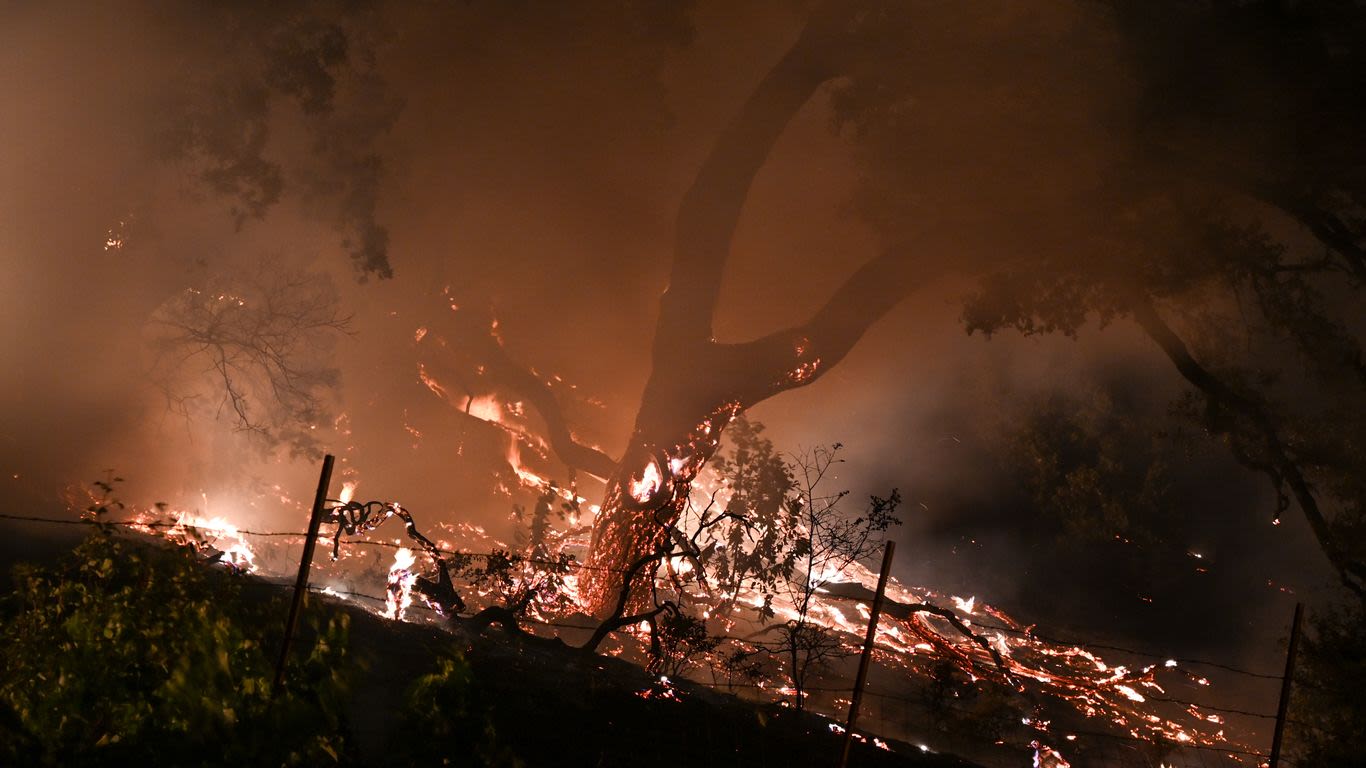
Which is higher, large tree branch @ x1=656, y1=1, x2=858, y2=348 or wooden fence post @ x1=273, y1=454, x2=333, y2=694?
large tree branch @ x1=656, y1=1, x2=858, y2=348

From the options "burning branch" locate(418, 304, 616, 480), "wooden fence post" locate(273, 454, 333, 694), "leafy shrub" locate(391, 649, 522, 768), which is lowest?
"leafy shrub" locate(391, 649, 522, 768)

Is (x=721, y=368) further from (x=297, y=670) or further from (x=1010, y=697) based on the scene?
(x=297, y=670)

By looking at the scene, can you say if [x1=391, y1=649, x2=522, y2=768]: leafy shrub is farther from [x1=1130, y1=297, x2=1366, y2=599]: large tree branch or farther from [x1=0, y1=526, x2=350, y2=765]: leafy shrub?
[x1=1130, y1=297, x2=1366, y2=599]: large tree branch

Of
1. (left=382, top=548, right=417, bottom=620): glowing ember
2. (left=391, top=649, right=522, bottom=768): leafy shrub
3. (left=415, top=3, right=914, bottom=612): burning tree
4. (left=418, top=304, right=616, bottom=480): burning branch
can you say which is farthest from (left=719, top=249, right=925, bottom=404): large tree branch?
(left=391, top=649, right=522, bottom=768): leafy shrub

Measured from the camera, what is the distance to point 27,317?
1659 cm

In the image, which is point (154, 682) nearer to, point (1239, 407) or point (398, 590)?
point (398, 590)

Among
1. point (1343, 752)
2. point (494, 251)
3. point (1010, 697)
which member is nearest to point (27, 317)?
point (494, 251)

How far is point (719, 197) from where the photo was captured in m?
17.4

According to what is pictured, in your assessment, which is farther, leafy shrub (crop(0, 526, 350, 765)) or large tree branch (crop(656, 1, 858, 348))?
large tree branch (crop(656, 1, 858, 348))

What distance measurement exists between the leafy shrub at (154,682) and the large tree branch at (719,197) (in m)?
12.8

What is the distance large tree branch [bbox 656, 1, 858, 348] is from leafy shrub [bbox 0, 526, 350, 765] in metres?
12.8

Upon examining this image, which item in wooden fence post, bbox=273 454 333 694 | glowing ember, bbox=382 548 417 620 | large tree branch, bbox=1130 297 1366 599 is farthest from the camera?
large tree branch, bbox=1130 297 1366 599

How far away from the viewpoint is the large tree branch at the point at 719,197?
17359 mm

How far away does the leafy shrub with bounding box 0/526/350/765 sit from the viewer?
14.8ft
